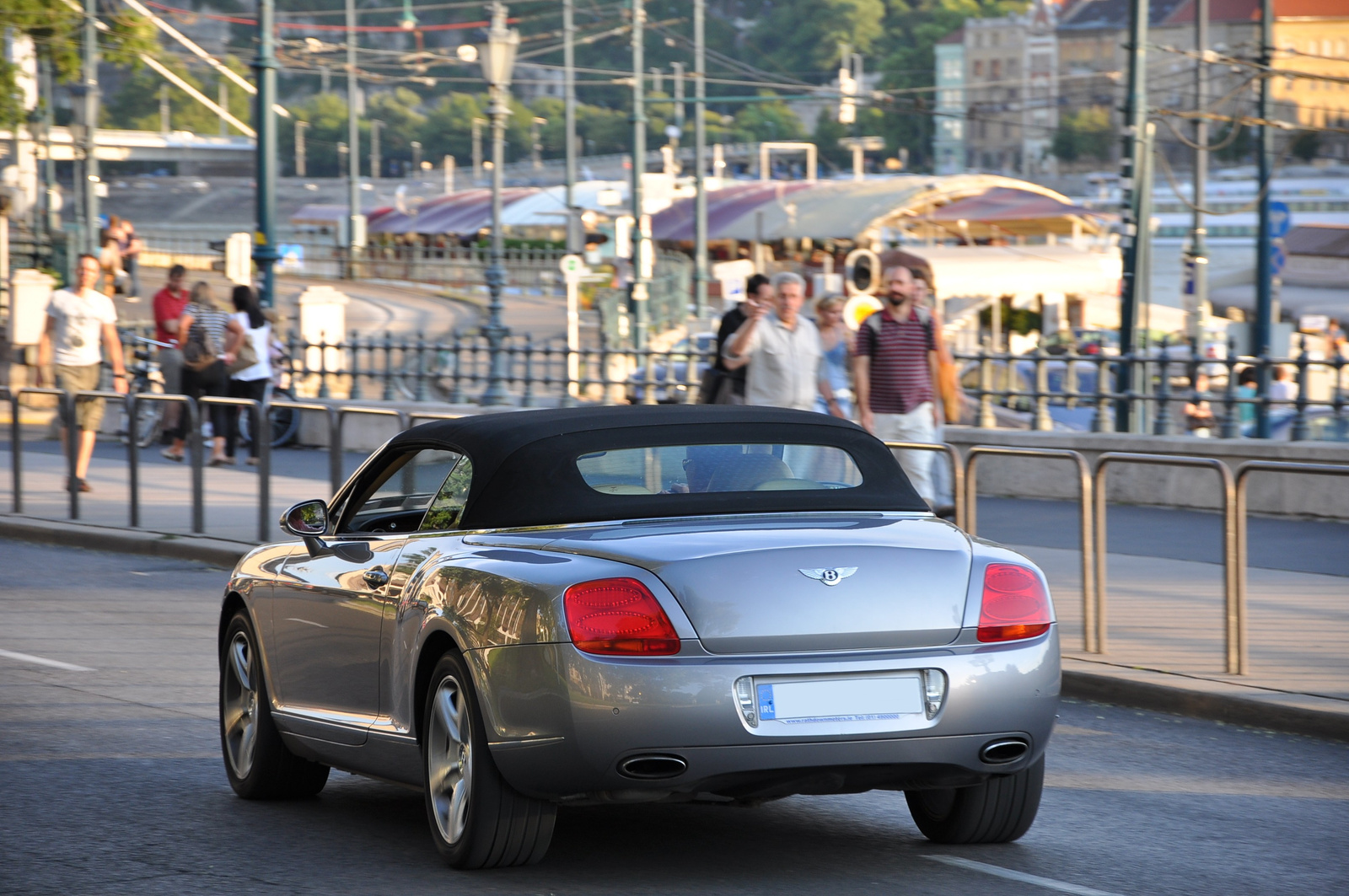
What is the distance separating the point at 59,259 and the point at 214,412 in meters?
26.1

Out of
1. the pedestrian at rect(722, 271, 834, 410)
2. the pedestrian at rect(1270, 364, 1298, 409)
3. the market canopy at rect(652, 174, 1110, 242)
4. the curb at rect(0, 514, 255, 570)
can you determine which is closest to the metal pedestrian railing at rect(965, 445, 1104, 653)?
the pedestrian at rect(722, 271, 834, 410)

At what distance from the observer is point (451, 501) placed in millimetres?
5660

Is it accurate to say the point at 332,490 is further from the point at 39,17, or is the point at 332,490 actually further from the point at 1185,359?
the point at 39,17

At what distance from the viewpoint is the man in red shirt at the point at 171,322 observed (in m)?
21.9

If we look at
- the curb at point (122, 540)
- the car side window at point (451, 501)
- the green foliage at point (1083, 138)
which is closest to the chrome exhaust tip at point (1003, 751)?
the car side window at point (451, 501)

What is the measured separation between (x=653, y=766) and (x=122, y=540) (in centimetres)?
1058

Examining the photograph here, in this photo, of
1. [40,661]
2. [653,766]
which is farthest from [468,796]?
[40,661]

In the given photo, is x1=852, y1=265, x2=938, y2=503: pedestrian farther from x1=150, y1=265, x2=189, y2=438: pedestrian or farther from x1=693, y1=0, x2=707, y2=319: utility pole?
x1=693, y1=0, x2=707, y2=319: utility pole

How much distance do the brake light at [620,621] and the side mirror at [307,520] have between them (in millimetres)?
1532

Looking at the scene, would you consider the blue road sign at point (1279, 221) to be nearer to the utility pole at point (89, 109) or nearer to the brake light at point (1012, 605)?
the utility pole at point (89, 109)

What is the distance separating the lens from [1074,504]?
1109 centimetres

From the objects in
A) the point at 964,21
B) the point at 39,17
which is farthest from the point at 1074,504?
the point at 964,21

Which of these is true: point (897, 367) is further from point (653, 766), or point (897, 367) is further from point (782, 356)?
point (653, 766)

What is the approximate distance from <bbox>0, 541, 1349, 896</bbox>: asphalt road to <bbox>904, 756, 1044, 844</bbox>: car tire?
0.07 metres
